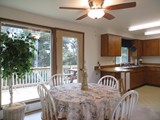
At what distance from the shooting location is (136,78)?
5.66 meters

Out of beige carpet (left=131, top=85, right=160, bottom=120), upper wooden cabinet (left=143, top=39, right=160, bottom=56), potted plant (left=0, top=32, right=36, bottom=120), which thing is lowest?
beige carpet (left=131, top=85, right=160, bottom=120)

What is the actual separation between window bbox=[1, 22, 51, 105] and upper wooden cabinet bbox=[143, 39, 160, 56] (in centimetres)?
470

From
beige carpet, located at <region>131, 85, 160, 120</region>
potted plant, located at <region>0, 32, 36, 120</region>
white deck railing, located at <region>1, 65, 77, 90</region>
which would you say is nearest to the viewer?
Result: potted plant, located at <region>0, 32, 36, 120</region>

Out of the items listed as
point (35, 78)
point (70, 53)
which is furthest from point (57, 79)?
point (35, 78)

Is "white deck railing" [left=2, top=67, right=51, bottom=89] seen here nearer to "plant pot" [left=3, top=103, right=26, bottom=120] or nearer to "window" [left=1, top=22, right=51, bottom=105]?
"window" [left=1, top=22, right=51, bottom=105]

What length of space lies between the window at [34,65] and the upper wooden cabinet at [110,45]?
2104mm

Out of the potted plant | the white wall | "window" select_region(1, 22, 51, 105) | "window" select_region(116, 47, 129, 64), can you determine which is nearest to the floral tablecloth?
the potted plant

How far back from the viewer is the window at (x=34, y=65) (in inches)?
136

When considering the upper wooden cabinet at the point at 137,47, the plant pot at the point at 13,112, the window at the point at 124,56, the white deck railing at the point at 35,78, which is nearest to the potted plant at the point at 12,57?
the plant pot at the point at 13,112

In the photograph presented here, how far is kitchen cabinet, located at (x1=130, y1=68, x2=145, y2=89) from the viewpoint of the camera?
5410mm

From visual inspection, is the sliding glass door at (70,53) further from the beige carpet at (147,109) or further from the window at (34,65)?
the beige carpet at (147,109)

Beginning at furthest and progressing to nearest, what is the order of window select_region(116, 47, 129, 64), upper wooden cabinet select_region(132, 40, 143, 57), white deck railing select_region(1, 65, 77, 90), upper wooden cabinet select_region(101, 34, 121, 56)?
upper wooden cabinet select_region(132, 40, 143, 57) < window select_region(116, 47, 129, 64) < white deck railing select_region(1, 65, 77, 90) < upper wooden cabinet select_region(101, 34, 121, 56)

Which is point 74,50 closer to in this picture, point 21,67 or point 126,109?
point 21,67

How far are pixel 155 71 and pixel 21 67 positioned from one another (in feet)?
18.3
